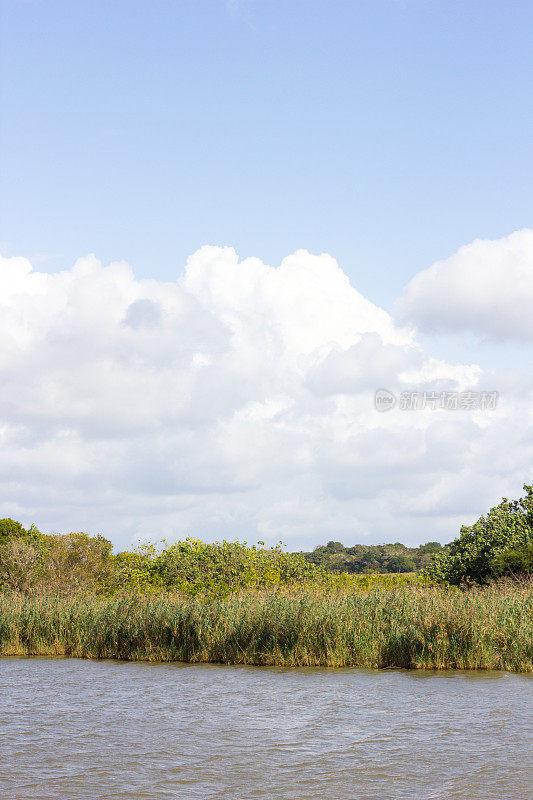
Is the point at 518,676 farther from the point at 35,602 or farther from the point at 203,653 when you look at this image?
the point at 35,602

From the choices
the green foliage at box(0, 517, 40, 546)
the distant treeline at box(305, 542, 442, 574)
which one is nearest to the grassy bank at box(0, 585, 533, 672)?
the green foliage at box(0, 517, 40, 546)

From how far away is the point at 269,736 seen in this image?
10.8 meters

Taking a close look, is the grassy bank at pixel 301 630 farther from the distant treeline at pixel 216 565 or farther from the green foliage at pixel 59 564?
the green foliage at pixel 59 564

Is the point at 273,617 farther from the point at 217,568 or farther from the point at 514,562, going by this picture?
the point at 514,562

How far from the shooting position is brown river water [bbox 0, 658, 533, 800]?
8359 mm

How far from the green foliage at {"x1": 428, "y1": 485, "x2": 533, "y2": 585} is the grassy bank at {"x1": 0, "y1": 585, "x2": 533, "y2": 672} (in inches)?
447

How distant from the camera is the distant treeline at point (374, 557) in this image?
6906 centimetres

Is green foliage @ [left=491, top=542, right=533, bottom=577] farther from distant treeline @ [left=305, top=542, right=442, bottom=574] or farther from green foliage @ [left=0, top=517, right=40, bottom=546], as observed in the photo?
distant treeline @ [left=305, top=542, right=442, bottom=574]

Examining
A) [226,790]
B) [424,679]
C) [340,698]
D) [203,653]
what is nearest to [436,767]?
[226,790]

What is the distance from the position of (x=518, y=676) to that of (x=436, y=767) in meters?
7.86

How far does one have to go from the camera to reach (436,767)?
9016 millimetres

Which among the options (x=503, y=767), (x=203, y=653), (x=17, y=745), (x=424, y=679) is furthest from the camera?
(x=203, y=653)

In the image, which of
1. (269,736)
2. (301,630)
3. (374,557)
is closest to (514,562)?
(301,630)

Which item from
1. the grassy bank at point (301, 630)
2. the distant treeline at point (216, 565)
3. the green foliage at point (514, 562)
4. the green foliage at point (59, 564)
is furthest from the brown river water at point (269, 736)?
the green foliage at point (59, 564)
